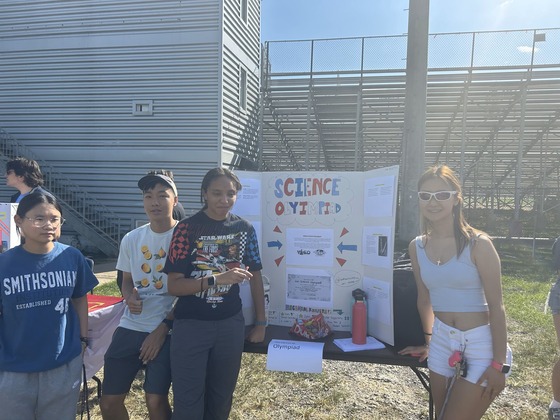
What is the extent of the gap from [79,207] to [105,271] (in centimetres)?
317

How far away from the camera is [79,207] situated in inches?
452

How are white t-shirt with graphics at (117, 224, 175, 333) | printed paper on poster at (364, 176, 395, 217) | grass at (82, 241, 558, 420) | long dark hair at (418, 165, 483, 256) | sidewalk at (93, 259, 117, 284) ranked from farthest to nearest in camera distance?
sidewalk at (93, 259, 117, 284) < grass at (82, 241, 558, 420) < printed paper on poster at (364, 176, 395, 217) < white t-shirt with graphics at (117, 224, 175, 333) < long dark hair at (418, 165, 483, 256)

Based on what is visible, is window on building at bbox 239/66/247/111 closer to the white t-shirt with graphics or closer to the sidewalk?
the sidewalk

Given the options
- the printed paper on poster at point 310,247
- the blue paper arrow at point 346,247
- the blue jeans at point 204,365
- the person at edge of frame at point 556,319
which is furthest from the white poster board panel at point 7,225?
the person at edge of frame at point 556,319

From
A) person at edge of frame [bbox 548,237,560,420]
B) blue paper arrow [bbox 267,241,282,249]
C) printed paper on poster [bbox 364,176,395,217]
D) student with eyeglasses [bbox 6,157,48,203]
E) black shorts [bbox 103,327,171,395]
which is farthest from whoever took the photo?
student with eyeglasses [bbox 6,157,48,203]

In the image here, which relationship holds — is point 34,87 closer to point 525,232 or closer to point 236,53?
point 236,53

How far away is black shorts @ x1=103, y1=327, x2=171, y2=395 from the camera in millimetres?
2525

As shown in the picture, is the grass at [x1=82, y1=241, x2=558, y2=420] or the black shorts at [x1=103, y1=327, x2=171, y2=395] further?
the grass at [x1=82, y1=241, x2=558, y2=420]

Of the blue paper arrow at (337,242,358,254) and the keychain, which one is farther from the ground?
the blue paper arrow at (337,242,358,254)

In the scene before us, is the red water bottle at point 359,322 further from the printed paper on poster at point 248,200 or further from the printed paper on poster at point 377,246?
the printed paper on poster at point 248,200

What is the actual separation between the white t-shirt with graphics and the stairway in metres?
9.18

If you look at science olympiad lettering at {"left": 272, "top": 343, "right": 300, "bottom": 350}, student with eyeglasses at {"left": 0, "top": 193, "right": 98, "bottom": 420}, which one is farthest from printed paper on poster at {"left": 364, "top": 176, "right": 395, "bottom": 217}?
student with eyeglasses at {"left": 0, "top": 193, "right": 98, "bottom": 420}

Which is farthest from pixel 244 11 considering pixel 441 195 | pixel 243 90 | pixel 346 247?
pixel 441 195

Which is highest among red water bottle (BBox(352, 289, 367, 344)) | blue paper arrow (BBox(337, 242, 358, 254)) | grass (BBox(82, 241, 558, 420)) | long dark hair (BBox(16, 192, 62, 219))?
long dark hair (BBox(16, 192, 62, 219))
